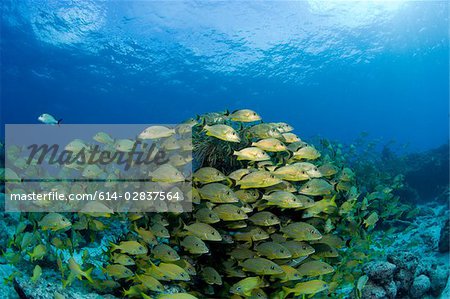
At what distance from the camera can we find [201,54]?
34.0m

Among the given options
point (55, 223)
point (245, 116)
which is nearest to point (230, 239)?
point (245, 116)

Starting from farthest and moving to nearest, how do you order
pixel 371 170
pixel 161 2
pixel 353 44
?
1. pixel 353 44
2. pixel 161 2
3. pixel 371 170

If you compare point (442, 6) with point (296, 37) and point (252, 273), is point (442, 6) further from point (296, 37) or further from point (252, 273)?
point (252, 273)

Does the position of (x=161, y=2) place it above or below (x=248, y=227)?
above

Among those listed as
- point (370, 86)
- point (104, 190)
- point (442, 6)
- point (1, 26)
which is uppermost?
point (370, 86)

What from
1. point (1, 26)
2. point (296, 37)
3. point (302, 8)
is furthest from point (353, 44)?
point (1, 26)

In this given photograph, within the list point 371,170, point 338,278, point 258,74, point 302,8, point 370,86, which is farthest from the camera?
point 370,86

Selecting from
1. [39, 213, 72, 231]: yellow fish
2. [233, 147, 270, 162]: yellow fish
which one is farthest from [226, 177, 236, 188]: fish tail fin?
[39, 213, 72, 231]: yellow fish

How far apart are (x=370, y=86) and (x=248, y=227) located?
183 ft

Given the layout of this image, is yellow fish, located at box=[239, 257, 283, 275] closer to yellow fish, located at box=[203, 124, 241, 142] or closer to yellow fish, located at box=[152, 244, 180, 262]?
yellow fish, located at box=[152, 244, 180, 262]

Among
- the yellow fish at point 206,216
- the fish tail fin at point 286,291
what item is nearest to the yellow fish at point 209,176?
the yellow fish at point 206,216

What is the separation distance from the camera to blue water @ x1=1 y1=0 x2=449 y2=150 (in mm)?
27719

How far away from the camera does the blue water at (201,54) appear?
2772 cm

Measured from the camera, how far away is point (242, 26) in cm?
2966
